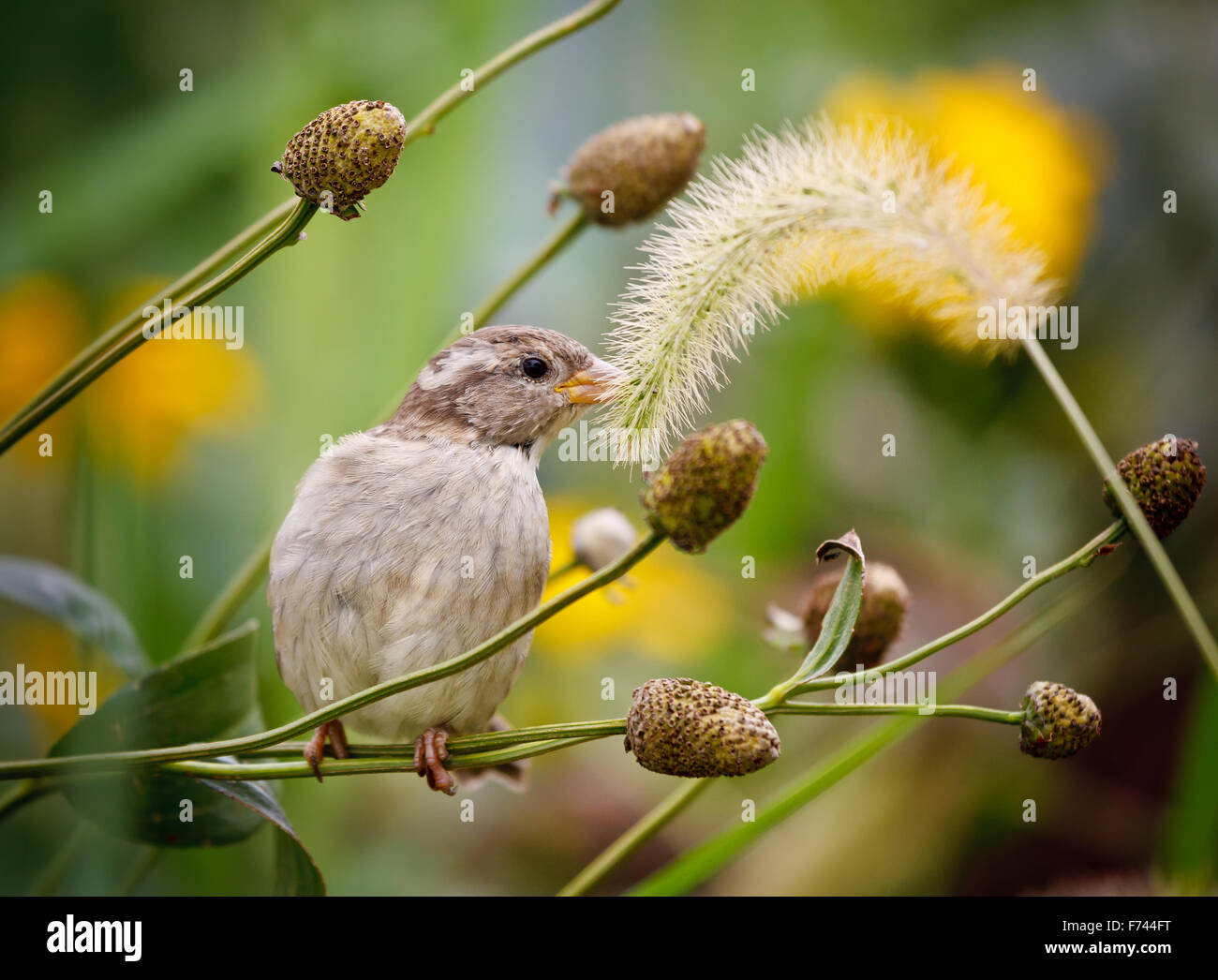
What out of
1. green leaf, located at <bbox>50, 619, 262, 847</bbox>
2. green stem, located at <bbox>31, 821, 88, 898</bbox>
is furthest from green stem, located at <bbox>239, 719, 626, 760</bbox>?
green stem, located at <bbox>31, 821, 88, 898</bbox>

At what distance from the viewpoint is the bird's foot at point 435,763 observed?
1244mm

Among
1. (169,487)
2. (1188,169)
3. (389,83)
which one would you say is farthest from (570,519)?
(1188,169)

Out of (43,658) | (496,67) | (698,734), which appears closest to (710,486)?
(698,734)

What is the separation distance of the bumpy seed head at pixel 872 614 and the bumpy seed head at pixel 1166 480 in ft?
1.11

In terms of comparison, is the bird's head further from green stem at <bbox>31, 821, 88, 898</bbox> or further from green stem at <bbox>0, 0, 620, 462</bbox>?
green stem at <bbox>31, 821, 88, 898</bbox>

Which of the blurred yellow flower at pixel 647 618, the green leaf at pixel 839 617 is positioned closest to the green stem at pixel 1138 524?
the green leaf at pixel 839 617

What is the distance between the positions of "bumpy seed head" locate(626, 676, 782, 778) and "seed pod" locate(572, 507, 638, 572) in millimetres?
386

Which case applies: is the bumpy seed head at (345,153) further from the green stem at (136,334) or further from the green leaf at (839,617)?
the green leaf at (839,617)

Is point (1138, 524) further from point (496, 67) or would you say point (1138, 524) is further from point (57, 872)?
point (57, 872)

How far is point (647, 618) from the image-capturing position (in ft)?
8.61

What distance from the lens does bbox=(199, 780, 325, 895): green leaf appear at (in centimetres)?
123

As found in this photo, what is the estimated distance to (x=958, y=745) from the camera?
8.55 ft

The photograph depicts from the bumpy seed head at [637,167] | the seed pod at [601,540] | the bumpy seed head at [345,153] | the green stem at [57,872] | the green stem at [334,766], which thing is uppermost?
the bumpy seed head at [637,167]
